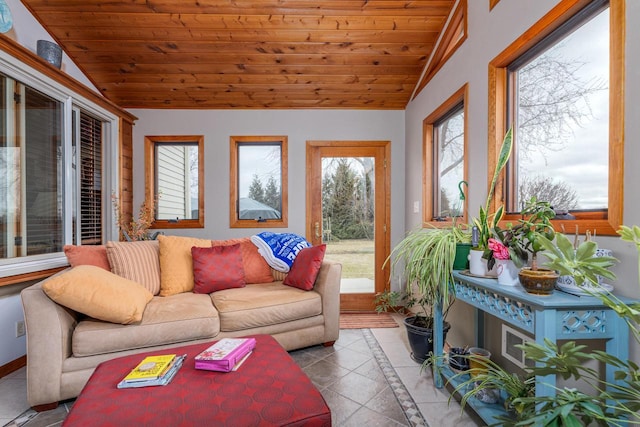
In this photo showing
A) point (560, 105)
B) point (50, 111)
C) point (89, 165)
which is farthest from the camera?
point (89, 165)

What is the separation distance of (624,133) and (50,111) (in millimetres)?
3723

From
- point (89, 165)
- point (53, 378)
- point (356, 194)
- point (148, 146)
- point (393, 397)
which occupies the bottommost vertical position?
point (393, 397)

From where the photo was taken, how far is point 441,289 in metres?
1.98

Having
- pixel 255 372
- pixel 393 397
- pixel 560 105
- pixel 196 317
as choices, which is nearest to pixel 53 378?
pixel 196 317

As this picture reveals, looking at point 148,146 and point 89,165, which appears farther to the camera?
point 148,146

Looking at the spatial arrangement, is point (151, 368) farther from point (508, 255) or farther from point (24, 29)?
point (24, 29)

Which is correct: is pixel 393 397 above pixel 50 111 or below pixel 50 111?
below

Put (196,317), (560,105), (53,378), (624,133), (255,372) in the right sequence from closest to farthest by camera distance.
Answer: (624,133) → (255,372) → (560,105) → (53,378) → (196,317)

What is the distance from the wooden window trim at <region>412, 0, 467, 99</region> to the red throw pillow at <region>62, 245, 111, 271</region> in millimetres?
3250

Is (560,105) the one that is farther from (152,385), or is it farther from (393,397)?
(152,385)

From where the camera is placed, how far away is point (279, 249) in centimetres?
325

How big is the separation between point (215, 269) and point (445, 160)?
233 cm

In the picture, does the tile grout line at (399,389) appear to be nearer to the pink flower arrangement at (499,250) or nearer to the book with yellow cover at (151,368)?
the pink flower arrangement at (499,250)

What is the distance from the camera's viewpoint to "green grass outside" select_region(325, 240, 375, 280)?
3982 millimetres
